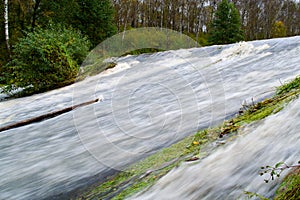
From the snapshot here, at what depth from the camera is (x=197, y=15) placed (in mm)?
40812

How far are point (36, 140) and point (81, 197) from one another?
2386mm

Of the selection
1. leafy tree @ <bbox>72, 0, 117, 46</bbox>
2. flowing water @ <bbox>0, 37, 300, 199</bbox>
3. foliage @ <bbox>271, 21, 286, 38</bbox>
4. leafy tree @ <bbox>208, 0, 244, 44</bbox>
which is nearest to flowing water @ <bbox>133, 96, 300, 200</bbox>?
flowing water @ <bbox>0, 37, 300, 199</bbox>

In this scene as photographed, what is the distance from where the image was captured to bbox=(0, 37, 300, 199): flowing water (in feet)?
11.6

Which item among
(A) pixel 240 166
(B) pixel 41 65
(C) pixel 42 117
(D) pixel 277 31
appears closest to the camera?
(A) pixel 240 166

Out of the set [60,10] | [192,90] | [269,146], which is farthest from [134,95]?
[60,10]

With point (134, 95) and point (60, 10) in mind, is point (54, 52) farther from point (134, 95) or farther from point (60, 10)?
point (60, 10)

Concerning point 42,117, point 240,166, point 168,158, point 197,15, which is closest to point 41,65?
point 42,117

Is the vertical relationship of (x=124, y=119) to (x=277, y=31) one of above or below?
below

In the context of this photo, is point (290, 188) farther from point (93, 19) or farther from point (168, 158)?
point (93, 19)

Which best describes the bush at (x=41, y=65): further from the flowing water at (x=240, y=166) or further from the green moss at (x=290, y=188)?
the green moss at (x=290, y=188)

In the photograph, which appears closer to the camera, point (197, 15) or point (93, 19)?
point (93, 19)

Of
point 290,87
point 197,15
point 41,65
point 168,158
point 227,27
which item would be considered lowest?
point 168,158

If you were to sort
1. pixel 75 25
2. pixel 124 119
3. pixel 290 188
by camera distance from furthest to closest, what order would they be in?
pixel 75 25
pixel 124 119
pixel 290 188

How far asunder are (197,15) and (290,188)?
41.2 m
